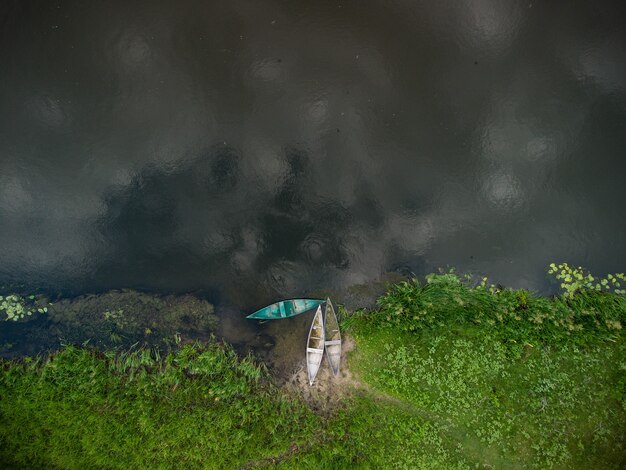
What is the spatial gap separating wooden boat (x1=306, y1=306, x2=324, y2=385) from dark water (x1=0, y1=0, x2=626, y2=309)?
1.70 feet

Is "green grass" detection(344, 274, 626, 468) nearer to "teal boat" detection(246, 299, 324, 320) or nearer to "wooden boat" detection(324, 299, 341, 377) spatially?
"wooden boat" detection(324, 299, 341, 377)

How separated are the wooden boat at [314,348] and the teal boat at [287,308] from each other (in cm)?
18

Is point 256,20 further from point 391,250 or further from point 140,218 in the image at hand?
point 391,250

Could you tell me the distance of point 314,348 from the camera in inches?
184

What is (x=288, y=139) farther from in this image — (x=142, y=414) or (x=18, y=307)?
(x=18, y=307)

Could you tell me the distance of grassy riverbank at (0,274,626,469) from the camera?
4.46 meters

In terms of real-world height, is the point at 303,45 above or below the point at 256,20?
below

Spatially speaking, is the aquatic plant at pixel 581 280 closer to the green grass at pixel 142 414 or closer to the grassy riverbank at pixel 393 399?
the grassy riverbank at pixel 393 399

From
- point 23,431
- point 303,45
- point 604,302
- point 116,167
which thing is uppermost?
point 303,45

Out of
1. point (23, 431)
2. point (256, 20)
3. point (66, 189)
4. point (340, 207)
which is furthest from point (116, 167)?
point (23, 431)

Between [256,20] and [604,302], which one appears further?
[256,20]

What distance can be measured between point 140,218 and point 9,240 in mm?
1733

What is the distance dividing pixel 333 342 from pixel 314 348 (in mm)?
250

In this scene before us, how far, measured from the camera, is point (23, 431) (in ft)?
15.1
